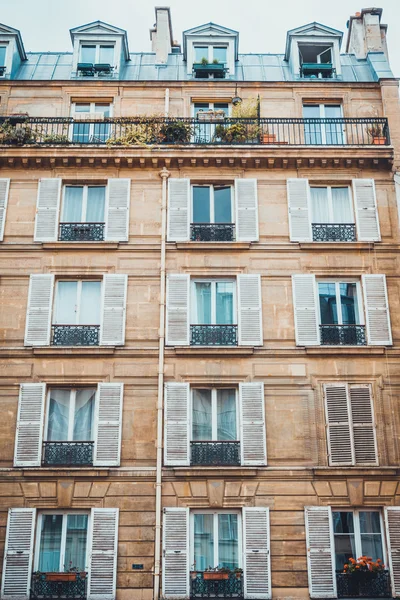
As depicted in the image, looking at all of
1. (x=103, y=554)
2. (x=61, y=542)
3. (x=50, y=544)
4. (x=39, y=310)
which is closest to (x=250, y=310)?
(x=39, y=310)

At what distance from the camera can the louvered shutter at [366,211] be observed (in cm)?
1752

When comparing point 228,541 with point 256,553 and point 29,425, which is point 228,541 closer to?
point 256,553

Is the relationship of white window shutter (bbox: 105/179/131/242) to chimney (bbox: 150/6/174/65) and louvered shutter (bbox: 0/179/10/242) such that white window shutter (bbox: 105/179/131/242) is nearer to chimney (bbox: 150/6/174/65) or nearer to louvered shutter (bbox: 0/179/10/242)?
louvered shutter (bbox: 0/179/10/242)

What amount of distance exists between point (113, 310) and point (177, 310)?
4.75 feet

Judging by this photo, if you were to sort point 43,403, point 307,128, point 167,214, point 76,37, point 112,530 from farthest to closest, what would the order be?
point 76,37 → point 307,128 → point 167,214 → point 43,403 → point 112,530

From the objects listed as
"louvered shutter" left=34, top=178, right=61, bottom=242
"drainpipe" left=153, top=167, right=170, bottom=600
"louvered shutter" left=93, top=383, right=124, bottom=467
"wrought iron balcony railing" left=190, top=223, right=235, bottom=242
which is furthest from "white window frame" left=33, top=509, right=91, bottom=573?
"wrought iron balcony railing" left=190, top=223, right=235, bottom=242

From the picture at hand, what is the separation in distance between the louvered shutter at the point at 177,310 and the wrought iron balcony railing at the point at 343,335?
3.09 m

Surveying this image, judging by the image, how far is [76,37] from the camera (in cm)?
2092

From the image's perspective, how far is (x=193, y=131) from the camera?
18875 millimetres

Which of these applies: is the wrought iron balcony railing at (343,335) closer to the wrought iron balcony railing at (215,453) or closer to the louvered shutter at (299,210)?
the louvered shutter at (299,210)

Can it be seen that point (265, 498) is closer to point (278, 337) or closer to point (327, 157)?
point (278, 337)

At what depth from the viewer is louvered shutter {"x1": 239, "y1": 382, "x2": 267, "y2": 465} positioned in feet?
50.5

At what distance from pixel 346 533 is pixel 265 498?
180 centimetres

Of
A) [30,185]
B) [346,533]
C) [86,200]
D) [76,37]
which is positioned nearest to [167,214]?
[86,200]
